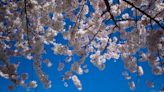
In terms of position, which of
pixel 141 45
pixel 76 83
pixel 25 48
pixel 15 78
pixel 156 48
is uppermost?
pixel 25 48

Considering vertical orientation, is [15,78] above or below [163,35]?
above

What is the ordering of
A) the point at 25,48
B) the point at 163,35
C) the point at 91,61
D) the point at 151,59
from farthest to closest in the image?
the point at 25,48
the point at 91,61
the point at 151,59
the point at 163,35

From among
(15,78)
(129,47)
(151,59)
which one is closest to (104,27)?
(129,47)

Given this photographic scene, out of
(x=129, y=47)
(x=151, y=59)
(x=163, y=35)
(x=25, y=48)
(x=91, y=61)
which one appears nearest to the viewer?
(x=163, y=35)

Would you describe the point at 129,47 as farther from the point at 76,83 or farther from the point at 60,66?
the point at 76,83

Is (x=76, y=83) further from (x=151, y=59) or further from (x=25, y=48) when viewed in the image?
(x=151, y=59)

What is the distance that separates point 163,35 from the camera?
7512 millimetres

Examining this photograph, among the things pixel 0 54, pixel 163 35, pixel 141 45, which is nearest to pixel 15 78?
pixel 0 54

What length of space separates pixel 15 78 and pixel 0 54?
97 cm

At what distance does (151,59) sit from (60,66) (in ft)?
11.3

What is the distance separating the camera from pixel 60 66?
1084cm

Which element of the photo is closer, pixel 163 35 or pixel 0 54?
pixel 163 35

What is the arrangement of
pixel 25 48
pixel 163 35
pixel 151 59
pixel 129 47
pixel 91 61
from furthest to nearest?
pixel 25 48, pixel 91 61, pixel 129 47, pixel 151 59, pixel 163 35

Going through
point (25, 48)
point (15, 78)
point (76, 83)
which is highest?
point (25, 48)
